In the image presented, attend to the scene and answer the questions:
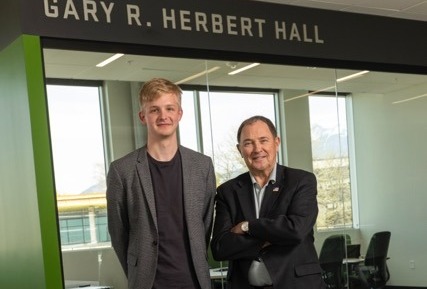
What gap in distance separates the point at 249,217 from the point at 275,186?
0.21 meters

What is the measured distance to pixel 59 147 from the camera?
4328 millimetres

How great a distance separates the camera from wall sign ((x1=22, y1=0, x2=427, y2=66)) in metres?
4.08

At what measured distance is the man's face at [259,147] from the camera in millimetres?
3271

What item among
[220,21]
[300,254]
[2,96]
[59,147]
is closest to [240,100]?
[220,21]

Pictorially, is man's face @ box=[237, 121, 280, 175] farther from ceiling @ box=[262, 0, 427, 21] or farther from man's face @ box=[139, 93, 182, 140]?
ceiling @ box=[262, 0, 427, 21]

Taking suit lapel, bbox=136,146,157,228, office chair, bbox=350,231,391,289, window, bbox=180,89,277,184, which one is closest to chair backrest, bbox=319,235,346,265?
office chair, bbox=350,231,391,289

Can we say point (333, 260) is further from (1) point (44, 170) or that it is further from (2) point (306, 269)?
(1) point (44, 170)

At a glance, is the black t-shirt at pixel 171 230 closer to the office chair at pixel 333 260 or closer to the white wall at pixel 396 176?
the office chair at pixel 333 260

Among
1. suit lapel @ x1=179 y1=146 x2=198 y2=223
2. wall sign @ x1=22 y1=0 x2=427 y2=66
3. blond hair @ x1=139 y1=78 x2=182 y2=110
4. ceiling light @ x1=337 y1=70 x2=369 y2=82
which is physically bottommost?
suit lapel @ x1=179 y1=146 x2=198 y2=223

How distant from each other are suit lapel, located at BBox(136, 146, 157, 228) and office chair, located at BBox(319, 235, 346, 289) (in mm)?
3336

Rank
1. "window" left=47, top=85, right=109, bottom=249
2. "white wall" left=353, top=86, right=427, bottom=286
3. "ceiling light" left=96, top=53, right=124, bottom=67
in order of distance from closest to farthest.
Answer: "window" left=47, top=85, right=109, bottom=249 → "ceiling light" left=96, top=53, right=124, bottom=67 → "white wall" left=353, top=86, right=427, bottom=286

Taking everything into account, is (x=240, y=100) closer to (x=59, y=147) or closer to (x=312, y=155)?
(x=312, y=155)

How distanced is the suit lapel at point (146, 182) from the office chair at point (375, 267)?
381 cm

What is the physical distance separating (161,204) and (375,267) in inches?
165
